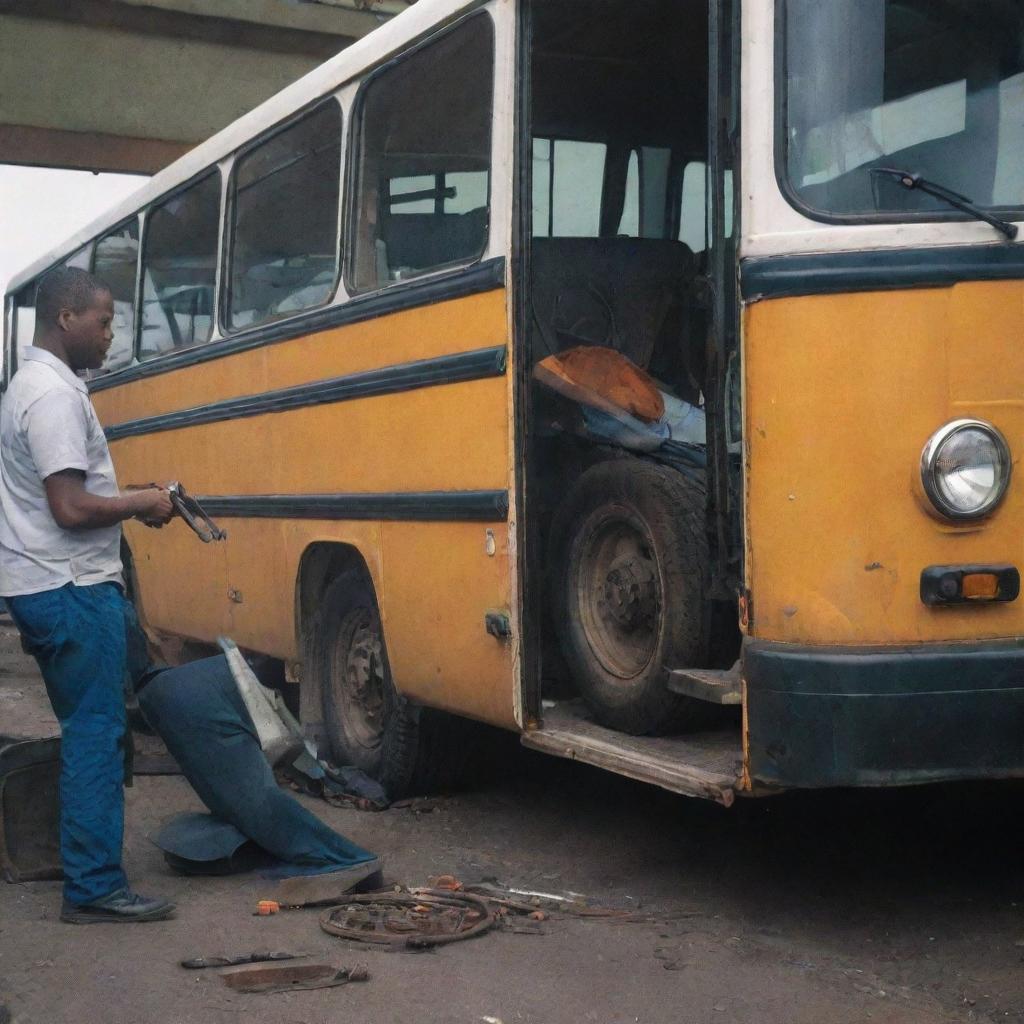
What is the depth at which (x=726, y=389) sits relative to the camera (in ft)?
14.4

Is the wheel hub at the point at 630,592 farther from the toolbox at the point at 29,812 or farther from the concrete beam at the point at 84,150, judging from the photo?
the concrete beam at the point at 84,150

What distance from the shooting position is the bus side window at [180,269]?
7586mm

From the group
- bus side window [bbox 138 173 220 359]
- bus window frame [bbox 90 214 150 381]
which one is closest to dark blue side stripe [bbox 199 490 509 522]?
bus side window [bbox 138 173 220 359]

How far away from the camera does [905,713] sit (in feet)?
12.6

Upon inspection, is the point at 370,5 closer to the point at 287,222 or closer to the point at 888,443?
the point at 287,222

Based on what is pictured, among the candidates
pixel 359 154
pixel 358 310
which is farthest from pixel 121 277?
pixel 358 310

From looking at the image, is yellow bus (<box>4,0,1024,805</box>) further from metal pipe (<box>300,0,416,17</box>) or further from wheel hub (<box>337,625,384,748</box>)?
metal pipe (<box>300,0,416,17</box>)

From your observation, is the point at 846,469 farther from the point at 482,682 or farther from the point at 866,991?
the point at 482,682

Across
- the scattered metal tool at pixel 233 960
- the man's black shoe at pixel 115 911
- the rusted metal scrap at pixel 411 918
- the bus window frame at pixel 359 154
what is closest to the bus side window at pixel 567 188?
the bus window frame at pixel 359 154

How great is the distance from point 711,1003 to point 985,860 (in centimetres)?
150

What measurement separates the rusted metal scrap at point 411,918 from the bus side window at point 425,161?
1.95 meters

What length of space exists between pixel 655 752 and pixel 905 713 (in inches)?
35.4

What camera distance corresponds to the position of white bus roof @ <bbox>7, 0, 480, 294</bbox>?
18.5 feet

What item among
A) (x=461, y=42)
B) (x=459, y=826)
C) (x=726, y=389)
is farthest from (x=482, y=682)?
(x=461, y=42)
